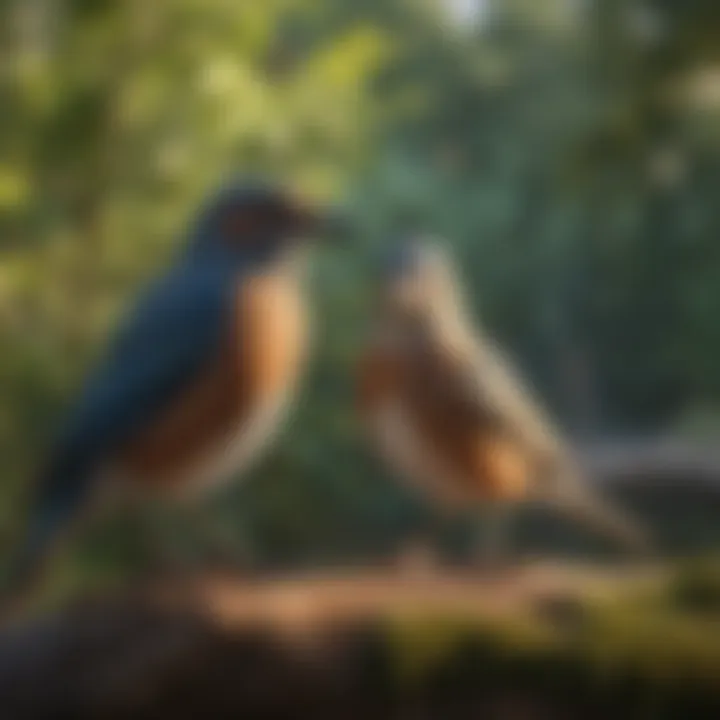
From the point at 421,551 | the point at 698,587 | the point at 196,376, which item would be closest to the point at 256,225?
the point at 196,376

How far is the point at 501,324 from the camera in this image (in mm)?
960

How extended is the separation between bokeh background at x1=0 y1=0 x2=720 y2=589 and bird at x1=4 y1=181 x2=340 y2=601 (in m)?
0.02

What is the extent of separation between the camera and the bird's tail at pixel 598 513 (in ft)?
3.05

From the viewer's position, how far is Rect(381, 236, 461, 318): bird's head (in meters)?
0.98

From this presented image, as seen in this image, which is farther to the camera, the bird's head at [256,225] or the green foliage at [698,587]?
the bird's head at [256,225]

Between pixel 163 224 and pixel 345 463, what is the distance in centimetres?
26

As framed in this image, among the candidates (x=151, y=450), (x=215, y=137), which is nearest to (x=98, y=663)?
(x=151, y=450)

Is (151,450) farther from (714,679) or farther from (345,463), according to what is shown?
(714,679)

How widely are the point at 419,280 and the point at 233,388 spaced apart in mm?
174

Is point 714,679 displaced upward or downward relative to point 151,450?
downward

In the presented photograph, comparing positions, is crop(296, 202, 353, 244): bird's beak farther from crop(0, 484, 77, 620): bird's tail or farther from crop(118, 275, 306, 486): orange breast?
crop(0, 484, 77, 620): bird's tail

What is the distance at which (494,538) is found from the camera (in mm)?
944

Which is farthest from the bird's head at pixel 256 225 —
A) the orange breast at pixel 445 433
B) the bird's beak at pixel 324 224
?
the orange breast at pixel 445 433

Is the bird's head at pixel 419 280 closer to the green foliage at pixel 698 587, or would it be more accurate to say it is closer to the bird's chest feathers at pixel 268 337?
the bird's chest feathers at pixel 268 337
